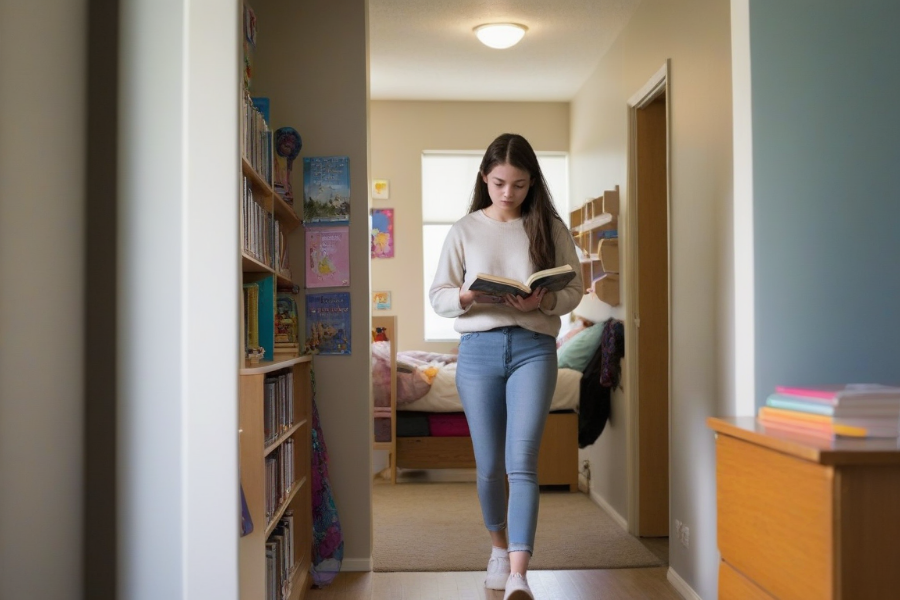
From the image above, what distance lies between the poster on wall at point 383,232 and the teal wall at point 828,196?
503 cm

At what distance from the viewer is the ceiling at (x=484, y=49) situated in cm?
457

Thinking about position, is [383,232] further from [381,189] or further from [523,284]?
[523,284]

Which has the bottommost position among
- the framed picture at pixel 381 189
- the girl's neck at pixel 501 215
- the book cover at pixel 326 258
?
the book cover at pixel 326 258

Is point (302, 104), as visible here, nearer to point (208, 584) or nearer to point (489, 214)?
point (489, 214)

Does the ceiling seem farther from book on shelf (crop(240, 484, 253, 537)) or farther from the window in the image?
book on shelf (crop(240, 484, 253, 537))

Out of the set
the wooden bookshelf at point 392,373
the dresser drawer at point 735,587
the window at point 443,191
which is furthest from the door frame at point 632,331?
the window at point 443,191

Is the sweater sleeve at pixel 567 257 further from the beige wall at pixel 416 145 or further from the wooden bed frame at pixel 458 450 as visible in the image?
the beige wall at pixel 416 145

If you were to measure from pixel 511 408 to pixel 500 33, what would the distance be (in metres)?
2.77

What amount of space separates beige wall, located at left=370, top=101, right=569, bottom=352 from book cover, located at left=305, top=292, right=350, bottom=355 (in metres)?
3.52

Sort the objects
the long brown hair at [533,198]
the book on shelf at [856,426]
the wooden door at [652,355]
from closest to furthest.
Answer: the book on shelf at [856,426]
the long brown hair at [533,198]
the wooden door at [652,355]

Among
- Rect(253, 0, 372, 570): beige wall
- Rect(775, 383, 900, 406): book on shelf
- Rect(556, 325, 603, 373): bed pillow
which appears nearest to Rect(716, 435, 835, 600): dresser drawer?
Rect(775, 383, 900, 406): book on shelf

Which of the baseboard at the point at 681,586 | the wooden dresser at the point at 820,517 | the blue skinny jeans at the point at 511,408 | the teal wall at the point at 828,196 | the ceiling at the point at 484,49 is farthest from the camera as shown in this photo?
the ceiling at the point at 484,49

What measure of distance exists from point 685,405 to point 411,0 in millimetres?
2496

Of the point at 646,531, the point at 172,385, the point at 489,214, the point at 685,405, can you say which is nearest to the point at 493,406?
the point at 489,214
